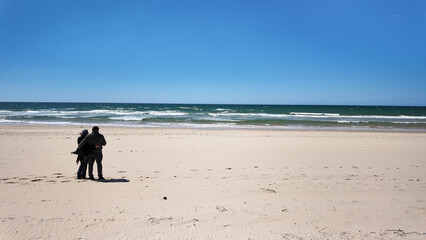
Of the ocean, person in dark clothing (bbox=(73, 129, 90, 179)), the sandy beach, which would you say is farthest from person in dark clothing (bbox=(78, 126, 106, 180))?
the ocean

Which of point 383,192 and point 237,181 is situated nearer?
point 383,192

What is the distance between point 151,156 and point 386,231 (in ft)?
25.8

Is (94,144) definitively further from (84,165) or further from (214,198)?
(214,198)

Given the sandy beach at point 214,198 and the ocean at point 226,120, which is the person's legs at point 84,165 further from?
the ocean at point 226,120

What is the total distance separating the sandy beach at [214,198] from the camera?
379cm

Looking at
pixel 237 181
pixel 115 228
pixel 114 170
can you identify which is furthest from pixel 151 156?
pixel 115 228

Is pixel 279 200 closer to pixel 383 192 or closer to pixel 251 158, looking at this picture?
pixel 383 192

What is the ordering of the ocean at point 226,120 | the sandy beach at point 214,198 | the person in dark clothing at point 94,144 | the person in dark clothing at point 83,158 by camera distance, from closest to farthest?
the sandy beach at point 214,198 → the person in dark clothing at point 94,144 → the person in dark clothing at point 83,158 → the ocean at point 226,120

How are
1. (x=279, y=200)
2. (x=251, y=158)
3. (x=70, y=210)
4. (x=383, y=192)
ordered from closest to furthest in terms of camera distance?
(x=70, y=210) < (x=279, y=200) < (x=383, y=192) < (x=251, y=158)

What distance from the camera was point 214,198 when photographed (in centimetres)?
513

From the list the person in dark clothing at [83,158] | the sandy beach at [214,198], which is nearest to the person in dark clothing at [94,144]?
the person in dark clothing at [83,158]

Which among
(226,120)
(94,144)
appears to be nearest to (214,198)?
(94,144)

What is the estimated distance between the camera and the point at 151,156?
9.77m

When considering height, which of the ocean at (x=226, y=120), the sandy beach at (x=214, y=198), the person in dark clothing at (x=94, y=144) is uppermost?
the person in dark clothing at (x=94, y=144)
